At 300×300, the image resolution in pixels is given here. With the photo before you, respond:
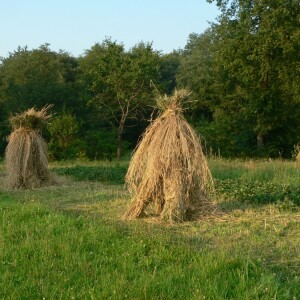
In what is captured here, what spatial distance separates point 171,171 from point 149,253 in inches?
122

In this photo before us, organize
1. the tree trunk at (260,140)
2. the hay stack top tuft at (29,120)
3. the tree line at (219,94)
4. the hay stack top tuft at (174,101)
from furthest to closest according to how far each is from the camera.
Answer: the tree trunk at (260,140)
the tree line at (219,94)
the hay stack top tuft at (29,120)
the hay stack top tuft at (174,101)

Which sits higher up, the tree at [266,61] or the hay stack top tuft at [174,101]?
the tree at [266,61]

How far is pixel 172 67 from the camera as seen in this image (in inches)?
2238

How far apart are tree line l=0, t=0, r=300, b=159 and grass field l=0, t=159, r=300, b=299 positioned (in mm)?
15892

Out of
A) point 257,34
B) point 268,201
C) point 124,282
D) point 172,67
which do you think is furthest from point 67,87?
point 124,282

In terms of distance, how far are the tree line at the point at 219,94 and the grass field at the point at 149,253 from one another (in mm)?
15892

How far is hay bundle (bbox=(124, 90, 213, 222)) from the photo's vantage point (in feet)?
31.4

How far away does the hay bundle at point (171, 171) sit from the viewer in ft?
31.4

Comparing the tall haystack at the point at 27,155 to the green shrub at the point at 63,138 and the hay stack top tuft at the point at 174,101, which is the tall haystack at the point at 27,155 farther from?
the green shrub at the point at 63,138

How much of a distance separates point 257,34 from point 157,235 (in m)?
21.0

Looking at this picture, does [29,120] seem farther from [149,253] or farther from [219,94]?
[219,94]

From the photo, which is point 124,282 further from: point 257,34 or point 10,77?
point 10,77

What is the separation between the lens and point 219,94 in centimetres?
4175

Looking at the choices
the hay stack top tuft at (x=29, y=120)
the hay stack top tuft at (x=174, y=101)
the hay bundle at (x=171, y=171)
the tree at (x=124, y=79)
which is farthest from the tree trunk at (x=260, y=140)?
the hay bundle at (x=171, y=171)
